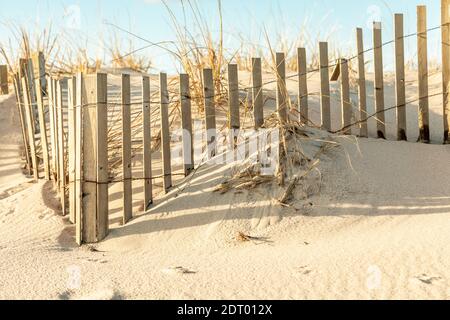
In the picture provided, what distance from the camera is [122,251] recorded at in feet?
13.0

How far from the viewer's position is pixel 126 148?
14.0ft

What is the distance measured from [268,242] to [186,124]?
1239 mm

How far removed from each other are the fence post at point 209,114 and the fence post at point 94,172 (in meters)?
0.83

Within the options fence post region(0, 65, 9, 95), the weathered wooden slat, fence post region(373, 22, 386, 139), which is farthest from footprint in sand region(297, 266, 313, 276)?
fence post region(0, 65, 9, 95)

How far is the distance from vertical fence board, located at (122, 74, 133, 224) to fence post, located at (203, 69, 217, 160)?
25.3 inches

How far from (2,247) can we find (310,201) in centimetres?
206

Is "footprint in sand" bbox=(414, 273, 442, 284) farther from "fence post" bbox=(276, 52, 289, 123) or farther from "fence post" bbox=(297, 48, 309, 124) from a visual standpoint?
"fence post" bbox=(297, 48, 309, 124)

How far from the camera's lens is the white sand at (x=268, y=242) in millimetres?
2986

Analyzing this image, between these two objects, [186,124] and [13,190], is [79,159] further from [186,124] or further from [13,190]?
[13,190]

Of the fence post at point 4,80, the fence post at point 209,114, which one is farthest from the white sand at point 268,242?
the fence post at point 4,80

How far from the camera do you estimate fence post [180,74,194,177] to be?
4520 mm

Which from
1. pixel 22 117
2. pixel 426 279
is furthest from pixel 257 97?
pixel 22 117

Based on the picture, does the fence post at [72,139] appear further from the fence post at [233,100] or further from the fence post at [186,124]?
the fence post at [233,100]
